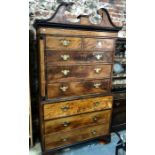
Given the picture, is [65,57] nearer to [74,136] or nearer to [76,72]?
[76,72]

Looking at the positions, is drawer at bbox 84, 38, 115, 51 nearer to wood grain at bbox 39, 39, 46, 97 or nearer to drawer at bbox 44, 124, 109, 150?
wood grain at bbox 39, 39, 46, 97

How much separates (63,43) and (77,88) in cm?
53

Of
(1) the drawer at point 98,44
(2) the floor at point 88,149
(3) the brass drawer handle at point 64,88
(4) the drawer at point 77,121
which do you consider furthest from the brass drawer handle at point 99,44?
(2) the floor at point 88,149

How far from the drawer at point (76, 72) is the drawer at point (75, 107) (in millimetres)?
278

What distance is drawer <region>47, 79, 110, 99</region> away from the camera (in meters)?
1.62

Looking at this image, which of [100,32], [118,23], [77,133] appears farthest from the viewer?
[118,23]

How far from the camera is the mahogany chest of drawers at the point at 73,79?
1525mm

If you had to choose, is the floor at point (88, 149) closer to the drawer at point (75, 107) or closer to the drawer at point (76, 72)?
the drawer at point (75, 107)
